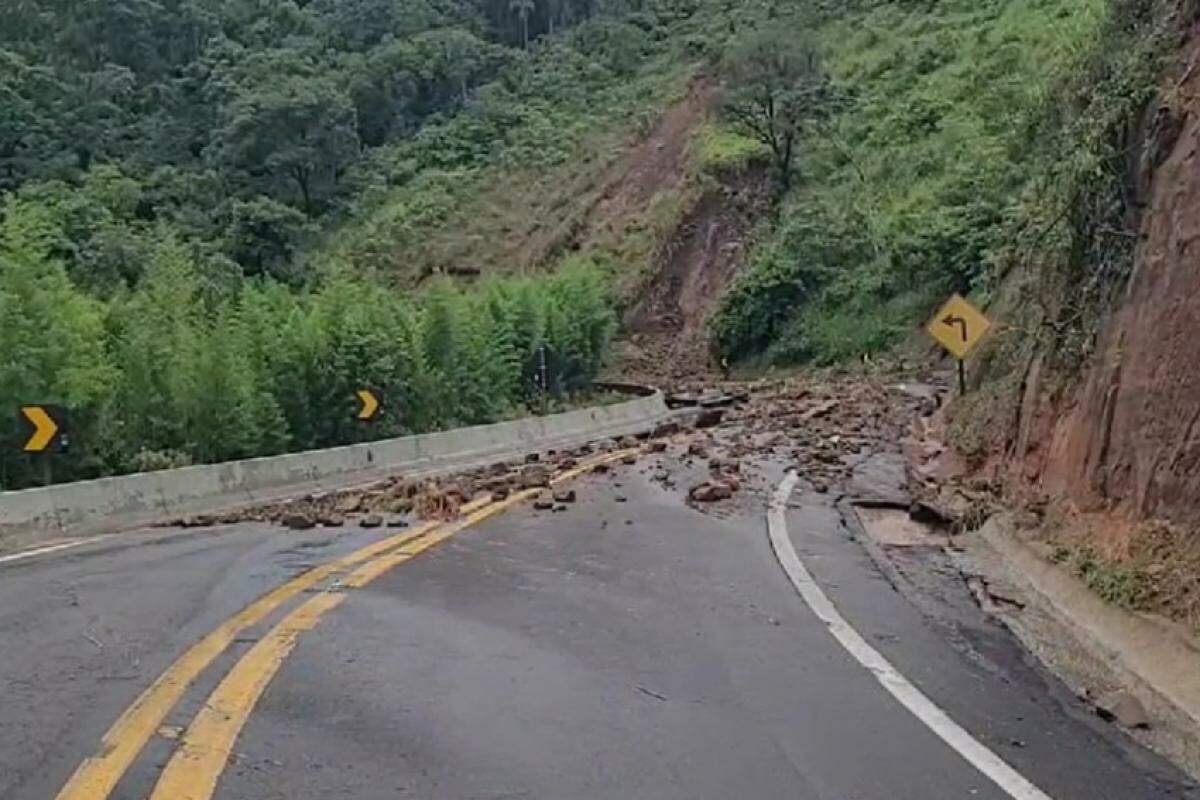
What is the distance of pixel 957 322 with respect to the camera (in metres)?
17.8

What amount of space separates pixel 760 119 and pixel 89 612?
55.6 meters

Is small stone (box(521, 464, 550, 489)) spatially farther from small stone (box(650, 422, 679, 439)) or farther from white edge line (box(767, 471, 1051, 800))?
small stone (box(650, 422, 679, 439))

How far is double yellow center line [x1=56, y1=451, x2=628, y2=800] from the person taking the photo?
4156mm

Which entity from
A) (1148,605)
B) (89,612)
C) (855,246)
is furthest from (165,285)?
(855,246)

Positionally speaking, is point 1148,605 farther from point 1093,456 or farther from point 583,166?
point 583,166

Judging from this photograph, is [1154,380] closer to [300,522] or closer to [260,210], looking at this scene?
[300,522]

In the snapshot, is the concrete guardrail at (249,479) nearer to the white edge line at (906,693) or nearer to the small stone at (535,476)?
the small stone at (535,476)

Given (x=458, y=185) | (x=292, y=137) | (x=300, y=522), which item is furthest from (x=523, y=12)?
(x=300, y=522)

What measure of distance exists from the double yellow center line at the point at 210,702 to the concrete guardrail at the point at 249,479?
711 cm

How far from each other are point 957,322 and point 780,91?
140ft

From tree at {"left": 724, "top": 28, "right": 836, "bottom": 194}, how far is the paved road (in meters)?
51.3

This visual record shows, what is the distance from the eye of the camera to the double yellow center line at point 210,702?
164 inches

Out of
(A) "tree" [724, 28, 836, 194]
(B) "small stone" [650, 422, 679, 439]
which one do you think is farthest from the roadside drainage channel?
(A) "tree" [724, 28, 836, 194]

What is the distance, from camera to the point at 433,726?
502cm
